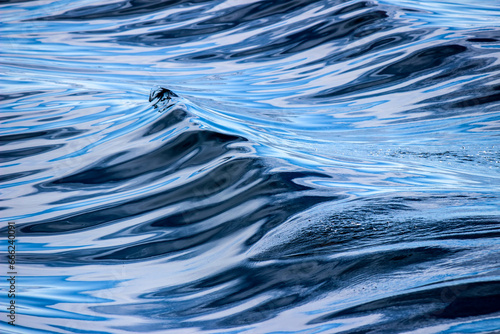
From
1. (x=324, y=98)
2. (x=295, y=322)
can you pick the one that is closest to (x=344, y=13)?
(x=324, y=98)

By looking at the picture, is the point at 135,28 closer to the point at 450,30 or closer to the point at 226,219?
the point at 450,30

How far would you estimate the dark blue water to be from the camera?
1243mm

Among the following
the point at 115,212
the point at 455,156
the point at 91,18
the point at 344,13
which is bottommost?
the point at 455,156

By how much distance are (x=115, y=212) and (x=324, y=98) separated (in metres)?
1.39

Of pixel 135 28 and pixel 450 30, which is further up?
pixel 135 28

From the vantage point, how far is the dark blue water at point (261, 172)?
48.9 inches

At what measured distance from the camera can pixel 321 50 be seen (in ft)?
11.3

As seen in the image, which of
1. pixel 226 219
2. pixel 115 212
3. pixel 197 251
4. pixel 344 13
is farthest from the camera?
pixel 344 13

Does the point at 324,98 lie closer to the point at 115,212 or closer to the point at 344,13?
the point at 344,13

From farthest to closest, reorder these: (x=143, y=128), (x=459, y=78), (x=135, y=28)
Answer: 1. (x=135, y=28)
2. (x=459, y=78)
3. (x=143, y=128)

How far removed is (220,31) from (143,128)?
1.69 m

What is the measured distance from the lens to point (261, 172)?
186 centimetres

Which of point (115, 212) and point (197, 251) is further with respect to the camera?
point (115, 212)

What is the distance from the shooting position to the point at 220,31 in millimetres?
3910
